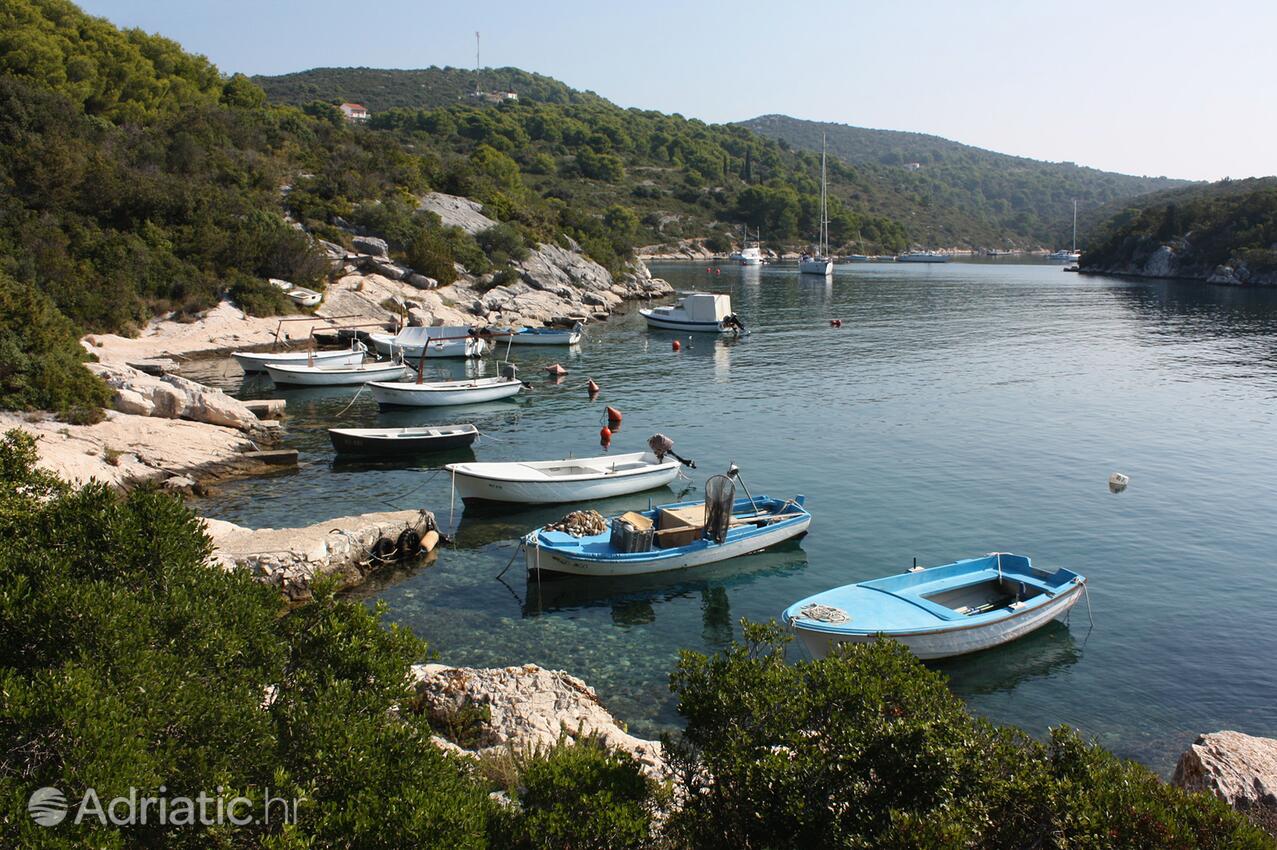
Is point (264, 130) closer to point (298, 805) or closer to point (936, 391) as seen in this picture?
point (936, 391)

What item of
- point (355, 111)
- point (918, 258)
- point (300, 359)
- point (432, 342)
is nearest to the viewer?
point (300, 359)

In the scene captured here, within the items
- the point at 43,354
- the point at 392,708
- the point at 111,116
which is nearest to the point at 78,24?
the point at 111,116

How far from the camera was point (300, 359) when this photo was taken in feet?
135

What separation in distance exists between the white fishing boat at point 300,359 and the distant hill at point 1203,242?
104 metres

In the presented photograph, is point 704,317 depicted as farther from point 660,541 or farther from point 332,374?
point 660,541

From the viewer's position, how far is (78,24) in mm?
66000

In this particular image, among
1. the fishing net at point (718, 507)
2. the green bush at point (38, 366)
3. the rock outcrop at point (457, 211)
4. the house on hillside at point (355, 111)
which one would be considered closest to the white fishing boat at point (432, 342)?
the green bush at point (38, 366)

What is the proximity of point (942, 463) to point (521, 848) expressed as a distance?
24.5 metres

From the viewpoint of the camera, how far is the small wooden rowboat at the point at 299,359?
40.2m

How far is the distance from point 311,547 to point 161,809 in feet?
41.2

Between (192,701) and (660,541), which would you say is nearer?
(192,701)

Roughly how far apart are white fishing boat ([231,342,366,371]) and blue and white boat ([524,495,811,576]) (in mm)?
25105

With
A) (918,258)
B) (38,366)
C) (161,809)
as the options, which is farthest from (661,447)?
(918,258)

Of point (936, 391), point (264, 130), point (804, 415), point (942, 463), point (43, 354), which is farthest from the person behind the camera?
point (264, 130)
